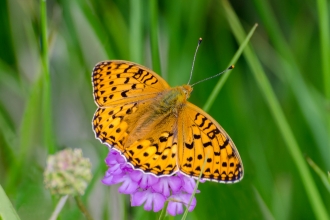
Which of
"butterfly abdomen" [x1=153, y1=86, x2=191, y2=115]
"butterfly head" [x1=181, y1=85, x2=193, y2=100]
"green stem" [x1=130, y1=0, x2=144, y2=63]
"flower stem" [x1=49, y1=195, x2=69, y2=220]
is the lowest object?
"flower stem" [x1=49, y1=195, x2=69, y2=220]

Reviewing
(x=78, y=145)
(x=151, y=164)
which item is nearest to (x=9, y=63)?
(x=78, y=145)

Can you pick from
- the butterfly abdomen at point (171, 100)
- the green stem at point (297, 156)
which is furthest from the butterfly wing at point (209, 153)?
the green stem at point (297, 156)

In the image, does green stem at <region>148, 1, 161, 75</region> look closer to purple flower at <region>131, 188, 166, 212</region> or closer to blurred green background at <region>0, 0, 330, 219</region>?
blurred green background at <region>0, 0, 330, 219</region>

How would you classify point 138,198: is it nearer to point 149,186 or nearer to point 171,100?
point 149,186

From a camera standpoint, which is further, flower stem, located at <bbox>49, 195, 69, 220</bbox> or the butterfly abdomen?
the butterfly abdomen

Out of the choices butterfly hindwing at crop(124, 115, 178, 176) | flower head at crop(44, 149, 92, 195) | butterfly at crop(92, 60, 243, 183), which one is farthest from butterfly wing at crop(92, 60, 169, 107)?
Result: flower head at crop(44, 149, 92, 195)

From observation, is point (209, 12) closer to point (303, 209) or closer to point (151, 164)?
point (303, 209)

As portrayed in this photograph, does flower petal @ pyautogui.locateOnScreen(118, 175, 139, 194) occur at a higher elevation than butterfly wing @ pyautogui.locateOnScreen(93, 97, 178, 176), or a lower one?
lower

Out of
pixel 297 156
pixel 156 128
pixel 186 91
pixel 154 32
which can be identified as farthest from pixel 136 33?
pixel 297 156

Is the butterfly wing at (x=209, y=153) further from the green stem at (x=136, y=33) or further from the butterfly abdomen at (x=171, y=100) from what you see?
the green stem at (x=136, y=33)
